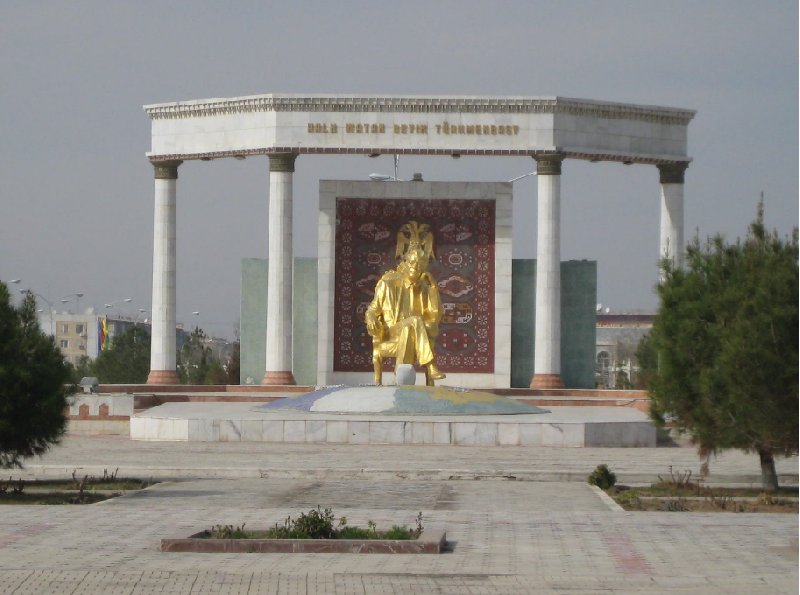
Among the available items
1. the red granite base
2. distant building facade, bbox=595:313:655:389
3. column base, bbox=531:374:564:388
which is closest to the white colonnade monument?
column base, bbox=531:374:564:388

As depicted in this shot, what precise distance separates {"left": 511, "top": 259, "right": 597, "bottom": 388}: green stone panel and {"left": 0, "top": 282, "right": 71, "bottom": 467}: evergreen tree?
82.3 feet

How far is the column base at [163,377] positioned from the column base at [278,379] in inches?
123

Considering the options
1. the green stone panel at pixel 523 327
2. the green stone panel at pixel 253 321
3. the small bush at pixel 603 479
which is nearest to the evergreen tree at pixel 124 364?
the green stone panel at pixel 253 321

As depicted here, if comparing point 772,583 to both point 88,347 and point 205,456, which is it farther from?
point 88,347

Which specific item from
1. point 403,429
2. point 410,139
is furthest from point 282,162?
point 403,429

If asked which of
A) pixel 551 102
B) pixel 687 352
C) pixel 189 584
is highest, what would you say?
pixel 551 102

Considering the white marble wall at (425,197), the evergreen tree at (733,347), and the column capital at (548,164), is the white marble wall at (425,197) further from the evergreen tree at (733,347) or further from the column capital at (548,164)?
the evergreen tree at (733,347)

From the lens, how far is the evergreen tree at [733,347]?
22422mm

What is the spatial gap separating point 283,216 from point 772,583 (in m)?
32.7

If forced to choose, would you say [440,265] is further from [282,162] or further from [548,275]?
[282,162]

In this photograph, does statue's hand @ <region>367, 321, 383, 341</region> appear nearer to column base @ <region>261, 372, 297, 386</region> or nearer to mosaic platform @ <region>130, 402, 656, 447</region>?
mosaic platform @ <region>130, 402, 656, 447</region>

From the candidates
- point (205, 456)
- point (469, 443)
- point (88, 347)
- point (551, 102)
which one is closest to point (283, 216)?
point (551, 102)

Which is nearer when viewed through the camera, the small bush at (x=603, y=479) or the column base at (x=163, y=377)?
the small bush at (x=603, y=479)

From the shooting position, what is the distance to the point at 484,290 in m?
48.7
